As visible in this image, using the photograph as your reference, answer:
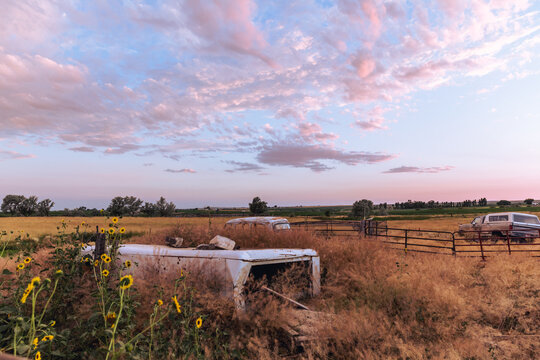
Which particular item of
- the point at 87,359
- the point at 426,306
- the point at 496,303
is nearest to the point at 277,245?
the point at 426,306

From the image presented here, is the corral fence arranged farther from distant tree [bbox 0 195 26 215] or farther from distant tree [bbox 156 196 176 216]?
distant tree [bbox 0 195 26 215]

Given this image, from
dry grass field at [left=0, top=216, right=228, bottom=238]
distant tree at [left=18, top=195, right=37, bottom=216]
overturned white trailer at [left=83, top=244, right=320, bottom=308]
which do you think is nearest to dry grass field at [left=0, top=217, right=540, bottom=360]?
overturned white trailer at [left=83, top=244, right=320, bottom=308]

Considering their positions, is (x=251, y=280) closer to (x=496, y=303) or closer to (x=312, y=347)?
(x=312, y=347)

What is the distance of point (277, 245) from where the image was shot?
1025cm

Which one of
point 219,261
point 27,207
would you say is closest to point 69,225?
point 219,261

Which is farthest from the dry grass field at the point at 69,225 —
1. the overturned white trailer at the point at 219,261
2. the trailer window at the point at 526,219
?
the trailer window at the point at 526,219

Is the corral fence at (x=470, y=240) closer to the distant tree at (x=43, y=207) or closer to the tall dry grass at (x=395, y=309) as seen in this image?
the tall dry grass at (x=395, y=309)

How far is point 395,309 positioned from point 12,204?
122885mm

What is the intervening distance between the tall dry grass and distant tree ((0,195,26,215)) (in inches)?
4519

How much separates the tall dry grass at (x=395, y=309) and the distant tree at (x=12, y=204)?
114775 millimetres

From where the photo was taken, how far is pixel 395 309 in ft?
24.2

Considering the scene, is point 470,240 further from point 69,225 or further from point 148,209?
point 148,209

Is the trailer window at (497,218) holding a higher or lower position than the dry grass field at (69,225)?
higher

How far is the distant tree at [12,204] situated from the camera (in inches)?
3912
